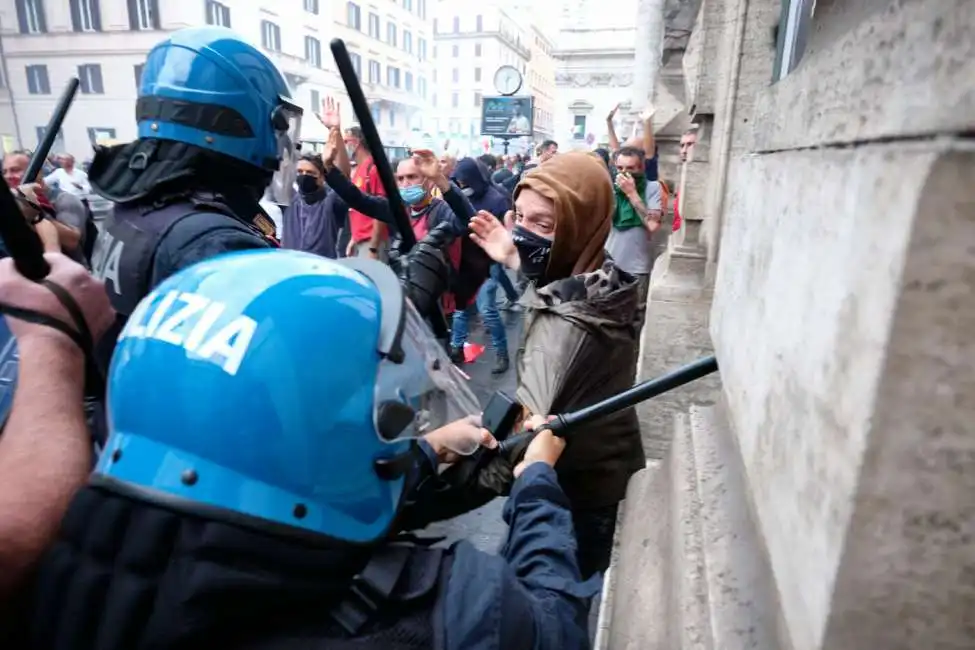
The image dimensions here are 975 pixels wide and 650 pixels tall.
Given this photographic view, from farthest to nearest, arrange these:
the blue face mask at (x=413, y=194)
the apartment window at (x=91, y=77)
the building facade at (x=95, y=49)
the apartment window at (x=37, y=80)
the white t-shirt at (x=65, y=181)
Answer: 1. the apartment window at (x=37, y=80)
2. the apartment window at (x=91, y=77)
3. the building facade at (x=95, y=49)
4. the white t-shirt at (x=65, y=181)
5. the blue face mask at (x=413, y=194)

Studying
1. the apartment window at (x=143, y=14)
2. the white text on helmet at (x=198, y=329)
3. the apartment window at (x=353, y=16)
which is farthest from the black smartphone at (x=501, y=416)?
the apartment window at (x=353, y=16)

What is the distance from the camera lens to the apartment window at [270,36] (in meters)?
34.1

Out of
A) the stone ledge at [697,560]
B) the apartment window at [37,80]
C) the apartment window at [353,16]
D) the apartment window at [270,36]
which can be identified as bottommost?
the stone ledge at [697,560]

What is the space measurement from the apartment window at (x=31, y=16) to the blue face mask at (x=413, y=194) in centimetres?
3717

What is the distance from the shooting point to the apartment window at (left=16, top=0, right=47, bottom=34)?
31.1m

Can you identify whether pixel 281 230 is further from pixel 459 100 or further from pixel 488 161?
pixel 459 100

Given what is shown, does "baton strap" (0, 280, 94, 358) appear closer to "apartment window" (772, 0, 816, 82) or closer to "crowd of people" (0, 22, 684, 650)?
"crowd of people" (0, 22, 684, 650)

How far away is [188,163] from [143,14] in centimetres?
3637

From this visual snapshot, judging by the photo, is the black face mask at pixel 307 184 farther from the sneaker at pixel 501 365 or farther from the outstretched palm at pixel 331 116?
the sneaker at pixel 501 365

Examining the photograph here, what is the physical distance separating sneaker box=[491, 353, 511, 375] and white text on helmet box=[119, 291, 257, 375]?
190 inches

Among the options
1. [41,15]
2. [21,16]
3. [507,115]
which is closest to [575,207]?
[507,115]

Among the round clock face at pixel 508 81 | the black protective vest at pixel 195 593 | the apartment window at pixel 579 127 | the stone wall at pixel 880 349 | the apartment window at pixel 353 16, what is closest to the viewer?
the stone wall at pixel 880 349

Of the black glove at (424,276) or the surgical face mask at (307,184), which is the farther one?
the surgical face mask at (307,184)

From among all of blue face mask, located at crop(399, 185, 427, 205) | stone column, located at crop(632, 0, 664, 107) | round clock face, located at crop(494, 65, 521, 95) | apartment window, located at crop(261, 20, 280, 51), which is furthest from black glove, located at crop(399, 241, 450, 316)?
apartment window, located at crop(261, 20, 280, 51)
